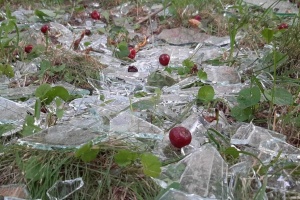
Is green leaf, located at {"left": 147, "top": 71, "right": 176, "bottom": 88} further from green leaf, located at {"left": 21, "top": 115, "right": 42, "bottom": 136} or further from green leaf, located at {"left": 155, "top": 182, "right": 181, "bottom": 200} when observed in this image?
green leaf, located at {"left": 155, "top": 182, "right": 181, "bottom": 200}

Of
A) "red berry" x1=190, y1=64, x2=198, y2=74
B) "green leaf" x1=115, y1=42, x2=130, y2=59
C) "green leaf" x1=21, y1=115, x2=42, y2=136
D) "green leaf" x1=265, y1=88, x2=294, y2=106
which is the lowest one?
"green leaf" x1=115, y1=42, x2=130, y2=59

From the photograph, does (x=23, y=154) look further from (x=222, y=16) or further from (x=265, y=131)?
(x=222, y=16)

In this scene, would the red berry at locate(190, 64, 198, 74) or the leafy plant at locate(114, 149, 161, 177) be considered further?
the red berry at locate(190, 64, 198, 74)

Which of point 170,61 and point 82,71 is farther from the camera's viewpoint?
point 170,61

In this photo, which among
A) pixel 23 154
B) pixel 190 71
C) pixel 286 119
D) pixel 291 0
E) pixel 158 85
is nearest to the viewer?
pixel 23 154

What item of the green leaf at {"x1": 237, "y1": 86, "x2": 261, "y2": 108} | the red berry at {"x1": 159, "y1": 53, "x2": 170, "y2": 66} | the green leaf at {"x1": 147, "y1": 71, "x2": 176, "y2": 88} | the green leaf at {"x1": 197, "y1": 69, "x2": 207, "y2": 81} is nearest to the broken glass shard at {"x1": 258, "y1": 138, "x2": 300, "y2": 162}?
the green leaf at {"x1": 237, "y1": 86, "x2": 261, "y2": 108}

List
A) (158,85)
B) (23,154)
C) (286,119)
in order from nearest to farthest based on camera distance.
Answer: (23,154) → (286,119) → (158,85)

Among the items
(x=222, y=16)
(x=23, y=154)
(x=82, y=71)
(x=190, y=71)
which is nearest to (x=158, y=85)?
(x=190, y=71)
